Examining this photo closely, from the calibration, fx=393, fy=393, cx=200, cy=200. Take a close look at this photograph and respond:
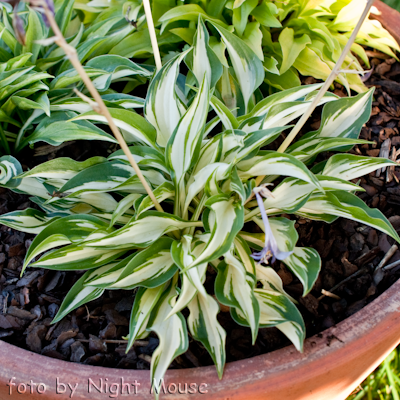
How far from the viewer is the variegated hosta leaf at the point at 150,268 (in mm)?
773

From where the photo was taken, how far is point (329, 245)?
100 cm

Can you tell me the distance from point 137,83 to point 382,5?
91 cm

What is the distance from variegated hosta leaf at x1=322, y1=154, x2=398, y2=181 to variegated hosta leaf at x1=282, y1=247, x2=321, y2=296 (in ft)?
0.64

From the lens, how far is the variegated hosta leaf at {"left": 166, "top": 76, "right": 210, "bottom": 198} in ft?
2.56

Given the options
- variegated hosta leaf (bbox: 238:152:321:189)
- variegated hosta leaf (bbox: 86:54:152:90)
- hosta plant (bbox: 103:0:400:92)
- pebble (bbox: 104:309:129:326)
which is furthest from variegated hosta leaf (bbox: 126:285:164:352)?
hosta plant (bbox: 103:0:400:92)

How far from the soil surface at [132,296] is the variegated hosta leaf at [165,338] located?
0.08 m

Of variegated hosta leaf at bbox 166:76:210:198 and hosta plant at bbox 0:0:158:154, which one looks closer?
variegated hosta leaf at bbox 166:76:210:198

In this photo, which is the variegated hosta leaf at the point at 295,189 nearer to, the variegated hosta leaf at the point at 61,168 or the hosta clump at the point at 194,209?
the hosta clump at the point at 194,209

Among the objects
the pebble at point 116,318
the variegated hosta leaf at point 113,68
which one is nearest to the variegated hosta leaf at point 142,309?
the pebble at point 116,318

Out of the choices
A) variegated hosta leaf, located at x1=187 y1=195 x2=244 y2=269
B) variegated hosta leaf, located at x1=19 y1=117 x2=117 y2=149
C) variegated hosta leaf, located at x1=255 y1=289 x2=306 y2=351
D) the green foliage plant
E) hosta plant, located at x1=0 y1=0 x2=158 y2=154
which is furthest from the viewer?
the green foliage plant

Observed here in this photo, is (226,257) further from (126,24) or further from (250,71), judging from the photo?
(126,24)

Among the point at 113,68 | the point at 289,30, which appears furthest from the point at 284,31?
the point at 113,68

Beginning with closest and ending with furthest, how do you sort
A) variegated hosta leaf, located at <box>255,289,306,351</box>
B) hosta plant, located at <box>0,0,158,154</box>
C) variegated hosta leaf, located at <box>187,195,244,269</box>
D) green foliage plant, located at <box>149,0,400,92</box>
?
variegated hosta leaf, located at <box>187,195,244,269</box>
variegated hosta leaf, located at <box>255,289,306,351</box>
hosta plant, located at <box>0,0,158,154</box>
green foliage plant, located at <box>149,0,400,92</box>

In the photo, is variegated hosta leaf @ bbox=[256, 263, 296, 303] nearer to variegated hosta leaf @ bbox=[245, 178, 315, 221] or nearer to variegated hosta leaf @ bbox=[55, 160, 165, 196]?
variegated hosta leaf @ bbox=[245, 178, 315, 221]
